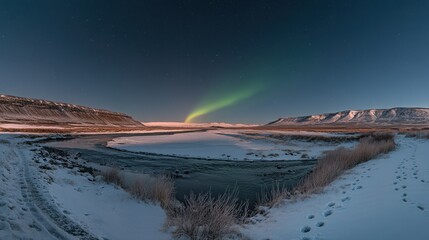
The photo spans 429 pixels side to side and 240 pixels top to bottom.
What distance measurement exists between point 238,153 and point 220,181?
39.0 ft

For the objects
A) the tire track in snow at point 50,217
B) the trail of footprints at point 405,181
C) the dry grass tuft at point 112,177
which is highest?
the trail of footprints at point 405,181

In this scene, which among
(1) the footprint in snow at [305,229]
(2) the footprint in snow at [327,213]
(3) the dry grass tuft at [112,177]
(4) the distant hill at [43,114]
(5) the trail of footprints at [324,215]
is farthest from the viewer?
(4) the distant hill at [43,114]

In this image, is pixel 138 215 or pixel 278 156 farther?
pixel 278 156

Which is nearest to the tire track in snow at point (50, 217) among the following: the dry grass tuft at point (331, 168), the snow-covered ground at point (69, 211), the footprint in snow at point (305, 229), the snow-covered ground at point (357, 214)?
the snow-covered ground at point (69, 211)

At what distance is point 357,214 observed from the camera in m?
5.78

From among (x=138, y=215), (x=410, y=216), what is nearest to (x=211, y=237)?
(x=138, y=215)

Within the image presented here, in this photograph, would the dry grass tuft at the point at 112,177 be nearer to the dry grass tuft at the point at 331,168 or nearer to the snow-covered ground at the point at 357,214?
the snow-covered ground at the point at 357,214

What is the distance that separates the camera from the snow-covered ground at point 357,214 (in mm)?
4723

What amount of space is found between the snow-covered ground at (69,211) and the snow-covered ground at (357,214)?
111 inches

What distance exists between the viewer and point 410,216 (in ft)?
16.6

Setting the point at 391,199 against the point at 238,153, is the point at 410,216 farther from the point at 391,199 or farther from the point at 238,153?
the point at 238,153

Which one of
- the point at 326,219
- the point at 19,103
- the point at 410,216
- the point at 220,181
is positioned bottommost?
the point at 220,181

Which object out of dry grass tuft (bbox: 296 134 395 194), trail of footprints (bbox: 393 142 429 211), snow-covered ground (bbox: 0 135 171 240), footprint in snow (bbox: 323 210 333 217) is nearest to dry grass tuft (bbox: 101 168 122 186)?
snow-covered ground (bbox: 0 135 171 240)

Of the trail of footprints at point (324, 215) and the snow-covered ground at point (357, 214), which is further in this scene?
the trail of footprints at point (324, 215)
